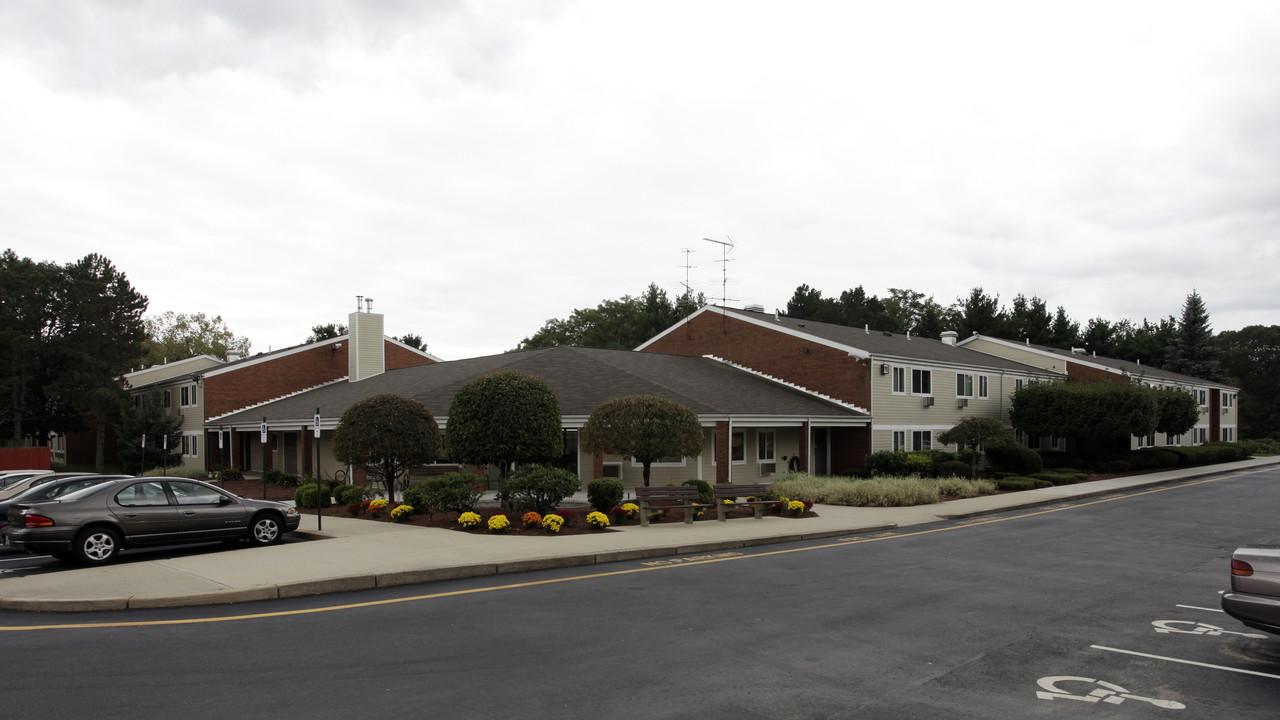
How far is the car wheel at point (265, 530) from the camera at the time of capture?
14.6 m

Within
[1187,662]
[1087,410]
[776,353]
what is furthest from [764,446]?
[1187,662]

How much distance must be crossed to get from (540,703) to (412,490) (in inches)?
522

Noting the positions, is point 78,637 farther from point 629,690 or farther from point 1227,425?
point 1227,425

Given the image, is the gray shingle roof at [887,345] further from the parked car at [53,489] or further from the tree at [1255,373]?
the tree at [1255,373]

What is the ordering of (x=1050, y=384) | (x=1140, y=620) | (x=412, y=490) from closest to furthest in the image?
(x=1140, y=620), (x=412, y=490), (x=1050, y=384)

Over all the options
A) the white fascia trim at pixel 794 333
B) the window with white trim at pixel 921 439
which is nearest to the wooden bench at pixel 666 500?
the white fascia trim at pixel 794 333

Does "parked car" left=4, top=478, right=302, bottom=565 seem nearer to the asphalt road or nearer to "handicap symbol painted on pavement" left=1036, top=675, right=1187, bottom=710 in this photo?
the asphalt road

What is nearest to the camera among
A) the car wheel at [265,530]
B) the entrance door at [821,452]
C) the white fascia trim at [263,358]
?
the car wheel at [265,530]

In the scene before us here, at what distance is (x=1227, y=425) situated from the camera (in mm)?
67812

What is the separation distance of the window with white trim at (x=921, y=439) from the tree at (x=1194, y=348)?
2132 inches

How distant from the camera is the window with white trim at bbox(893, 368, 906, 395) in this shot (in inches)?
1375

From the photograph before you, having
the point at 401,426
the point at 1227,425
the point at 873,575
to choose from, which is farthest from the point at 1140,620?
the point at 1227,425

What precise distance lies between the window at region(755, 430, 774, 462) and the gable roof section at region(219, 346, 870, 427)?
1370 millimetres

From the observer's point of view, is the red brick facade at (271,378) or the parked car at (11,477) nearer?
the parked car at (11,477)
